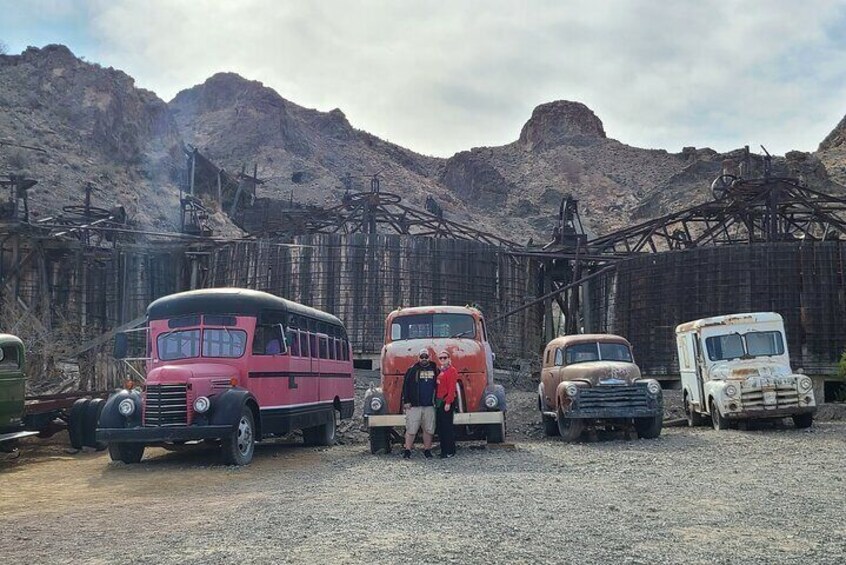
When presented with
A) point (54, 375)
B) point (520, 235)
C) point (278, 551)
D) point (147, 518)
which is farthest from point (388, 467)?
point (520, 235)

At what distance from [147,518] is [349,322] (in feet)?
73.9

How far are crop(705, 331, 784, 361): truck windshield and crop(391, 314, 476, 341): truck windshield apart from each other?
6.56 meters

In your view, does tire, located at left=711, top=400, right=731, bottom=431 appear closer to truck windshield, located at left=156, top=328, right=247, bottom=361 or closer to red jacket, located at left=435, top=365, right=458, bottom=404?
red jacket, located at left=435, top=365, right=458, bottom=404

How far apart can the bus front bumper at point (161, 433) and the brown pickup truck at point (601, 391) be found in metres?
6.92

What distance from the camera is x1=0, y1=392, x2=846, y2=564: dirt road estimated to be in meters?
6.92

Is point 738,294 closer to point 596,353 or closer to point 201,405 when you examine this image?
point 596,353

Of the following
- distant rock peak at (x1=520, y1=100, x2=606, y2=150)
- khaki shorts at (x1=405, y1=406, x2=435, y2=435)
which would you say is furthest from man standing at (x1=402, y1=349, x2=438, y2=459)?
distant rock peak at (x1=520, y1=100, x2=606, y2=150)

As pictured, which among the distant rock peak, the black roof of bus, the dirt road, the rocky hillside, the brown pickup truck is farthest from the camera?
the distant rock peak

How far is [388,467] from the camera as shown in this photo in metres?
13.2

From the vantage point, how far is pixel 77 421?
17250 mm

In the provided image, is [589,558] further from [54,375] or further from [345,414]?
[54,375]

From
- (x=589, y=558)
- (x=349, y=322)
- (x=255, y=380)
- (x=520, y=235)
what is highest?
(x=520, y=235)

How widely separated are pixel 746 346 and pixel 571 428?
5.21m

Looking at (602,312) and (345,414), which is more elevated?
(602,312)
